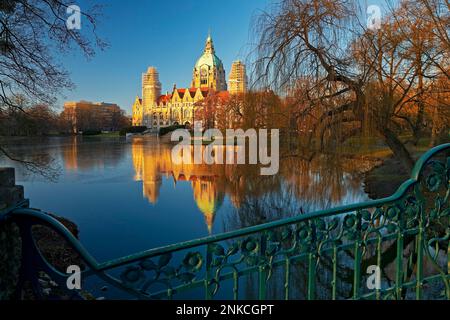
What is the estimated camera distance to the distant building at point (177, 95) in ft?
265

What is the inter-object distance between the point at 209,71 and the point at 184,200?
259 feet

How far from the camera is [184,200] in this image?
33.8 feet

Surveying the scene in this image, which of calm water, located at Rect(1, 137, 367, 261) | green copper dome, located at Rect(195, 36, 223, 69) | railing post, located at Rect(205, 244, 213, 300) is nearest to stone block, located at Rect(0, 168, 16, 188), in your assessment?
railing post, located at Rect(205, 244, 213, 300)

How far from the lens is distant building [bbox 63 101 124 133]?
6056cm

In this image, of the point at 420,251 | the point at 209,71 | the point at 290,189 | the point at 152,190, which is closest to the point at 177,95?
the point at 209,71

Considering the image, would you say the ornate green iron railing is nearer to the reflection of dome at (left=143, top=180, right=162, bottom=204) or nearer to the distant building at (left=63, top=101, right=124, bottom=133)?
the reflection of dome at (left=143, top=180, right=162, bottom=204)

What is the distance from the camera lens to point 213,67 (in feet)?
278

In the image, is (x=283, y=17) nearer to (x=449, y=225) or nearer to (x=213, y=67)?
(x=449, y=225)

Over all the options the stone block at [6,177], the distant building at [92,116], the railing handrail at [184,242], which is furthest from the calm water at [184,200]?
the distant building at [92,116]

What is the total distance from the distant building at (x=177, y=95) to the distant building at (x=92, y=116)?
7086 mm

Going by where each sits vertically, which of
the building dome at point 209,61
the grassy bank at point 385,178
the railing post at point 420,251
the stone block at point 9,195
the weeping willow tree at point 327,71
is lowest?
the grassy bank at point 385,178

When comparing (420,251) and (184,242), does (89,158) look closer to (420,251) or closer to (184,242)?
(184,242)

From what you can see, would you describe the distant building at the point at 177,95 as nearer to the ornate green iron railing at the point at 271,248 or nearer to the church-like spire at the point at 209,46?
the church-like spire at the point at 209,46
